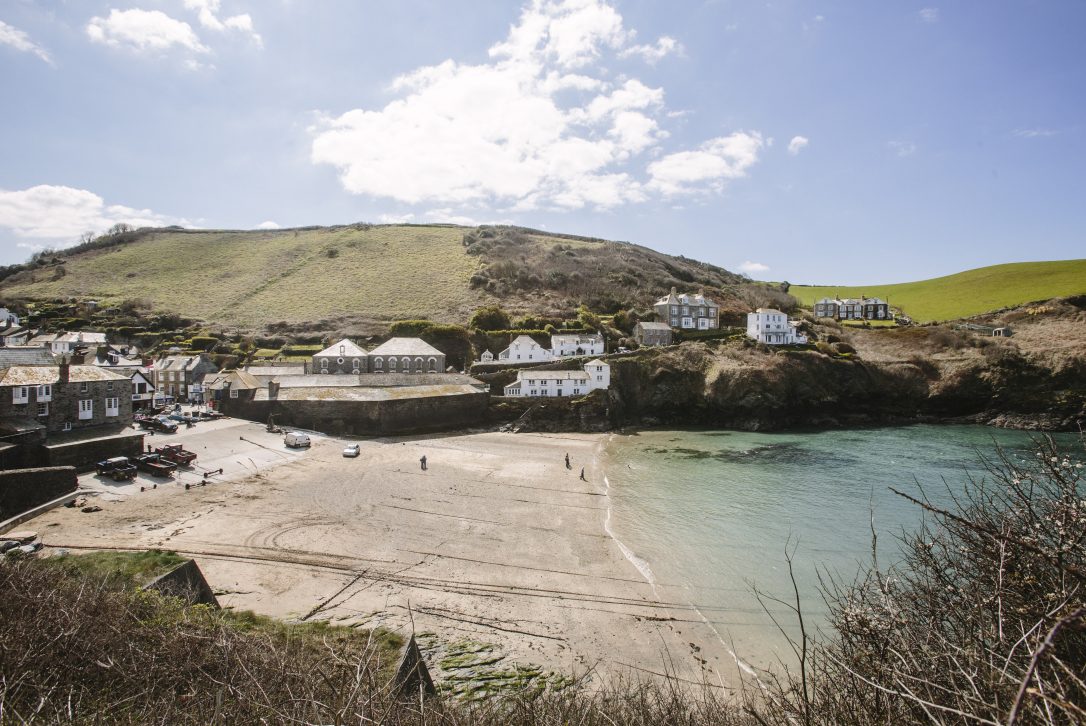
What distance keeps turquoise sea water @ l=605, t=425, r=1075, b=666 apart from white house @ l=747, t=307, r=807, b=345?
18.9 meters

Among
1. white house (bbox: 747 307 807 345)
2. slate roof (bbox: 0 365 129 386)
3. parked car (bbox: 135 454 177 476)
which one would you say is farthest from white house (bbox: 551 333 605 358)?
slate roof (bbox: 0 365 129 386)

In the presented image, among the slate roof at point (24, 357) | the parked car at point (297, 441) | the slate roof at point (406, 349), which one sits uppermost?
the slate roof at point (406, 349)

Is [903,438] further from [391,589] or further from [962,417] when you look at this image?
[391,589]

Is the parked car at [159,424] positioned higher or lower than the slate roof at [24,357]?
lower

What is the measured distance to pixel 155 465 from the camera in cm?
2520

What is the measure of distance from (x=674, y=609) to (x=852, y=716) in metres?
10.7

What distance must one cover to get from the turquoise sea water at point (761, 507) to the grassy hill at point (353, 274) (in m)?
35.9

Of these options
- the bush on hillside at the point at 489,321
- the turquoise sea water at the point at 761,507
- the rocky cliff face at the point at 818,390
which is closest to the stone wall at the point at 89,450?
the turquoise sea water at the point at 761,507

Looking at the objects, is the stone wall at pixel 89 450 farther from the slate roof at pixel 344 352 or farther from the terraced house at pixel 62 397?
the slate roof at pixel 344 352

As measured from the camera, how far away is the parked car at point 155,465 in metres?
25.1

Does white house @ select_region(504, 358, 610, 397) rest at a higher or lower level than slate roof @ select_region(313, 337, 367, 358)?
lower

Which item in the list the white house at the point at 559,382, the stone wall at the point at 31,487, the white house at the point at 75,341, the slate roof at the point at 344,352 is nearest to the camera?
the stone wall at the point at 31,487

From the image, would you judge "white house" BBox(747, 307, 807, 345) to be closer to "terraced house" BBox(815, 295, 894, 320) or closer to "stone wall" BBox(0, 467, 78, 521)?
"terraced house" BBox(815, 295, 894, 320)

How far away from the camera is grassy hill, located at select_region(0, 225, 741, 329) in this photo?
7219 centimetres
